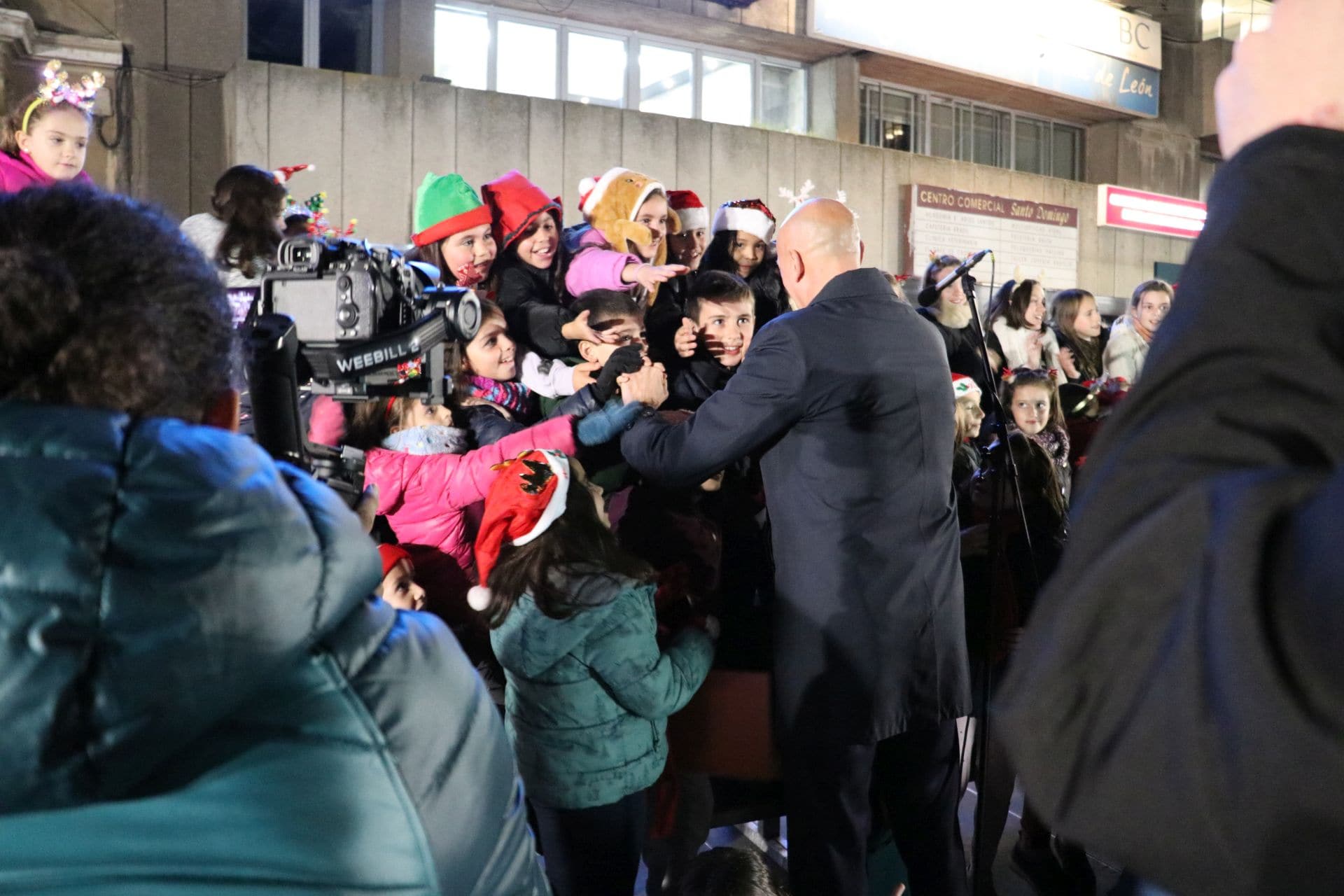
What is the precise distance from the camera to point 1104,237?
16.3 meters

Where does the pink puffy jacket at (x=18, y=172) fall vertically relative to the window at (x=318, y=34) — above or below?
below

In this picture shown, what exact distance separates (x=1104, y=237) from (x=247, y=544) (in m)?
17.2

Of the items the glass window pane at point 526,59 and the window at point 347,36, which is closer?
the window at point 347,36

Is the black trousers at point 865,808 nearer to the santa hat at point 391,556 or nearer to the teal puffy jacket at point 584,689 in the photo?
the teal puffy jacket at point 584,689

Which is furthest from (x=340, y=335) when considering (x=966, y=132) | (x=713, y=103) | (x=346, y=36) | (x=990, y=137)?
(x=990, y=137)

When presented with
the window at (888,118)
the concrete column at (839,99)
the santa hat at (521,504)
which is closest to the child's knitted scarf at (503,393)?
the santa hat at (521,504)

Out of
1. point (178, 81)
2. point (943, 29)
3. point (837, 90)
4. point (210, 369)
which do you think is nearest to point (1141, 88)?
point (943, 29)

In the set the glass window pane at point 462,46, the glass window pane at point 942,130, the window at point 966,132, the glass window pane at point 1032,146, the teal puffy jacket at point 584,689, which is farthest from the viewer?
the glass window pane at point 1032,146

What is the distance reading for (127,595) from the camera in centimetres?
77

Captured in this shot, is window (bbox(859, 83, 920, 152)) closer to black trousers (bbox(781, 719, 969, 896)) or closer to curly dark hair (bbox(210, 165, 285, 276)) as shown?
curly dark hair (bbox(210, 165, 285, 276))

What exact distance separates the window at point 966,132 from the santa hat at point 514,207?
11438 mm

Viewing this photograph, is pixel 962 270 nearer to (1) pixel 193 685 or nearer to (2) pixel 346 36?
(1) pixel 193 685

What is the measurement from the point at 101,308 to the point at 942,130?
54.0 ft

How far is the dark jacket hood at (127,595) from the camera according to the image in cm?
76
